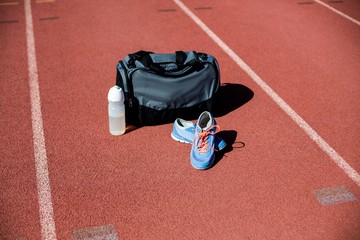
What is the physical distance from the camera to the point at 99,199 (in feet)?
12.9

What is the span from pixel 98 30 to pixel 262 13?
3443mm

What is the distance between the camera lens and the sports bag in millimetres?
4609

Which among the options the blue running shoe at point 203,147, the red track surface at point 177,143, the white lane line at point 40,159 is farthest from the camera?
the blue running shoe at point 203,147

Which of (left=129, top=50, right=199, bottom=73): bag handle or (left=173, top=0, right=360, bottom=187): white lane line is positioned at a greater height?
(left=129, top=50, right=199, bottom=73): bag handle

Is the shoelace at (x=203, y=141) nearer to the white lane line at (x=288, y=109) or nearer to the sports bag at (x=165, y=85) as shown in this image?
the sports bag at (x=165, y=85)

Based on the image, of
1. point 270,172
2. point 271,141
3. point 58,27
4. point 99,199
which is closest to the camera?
point 99,199

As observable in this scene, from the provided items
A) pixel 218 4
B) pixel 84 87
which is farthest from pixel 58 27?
pixel 218 4

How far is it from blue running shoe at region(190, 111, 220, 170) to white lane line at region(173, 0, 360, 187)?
1320mm

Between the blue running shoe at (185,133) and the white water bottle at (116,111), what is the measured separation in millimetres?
619

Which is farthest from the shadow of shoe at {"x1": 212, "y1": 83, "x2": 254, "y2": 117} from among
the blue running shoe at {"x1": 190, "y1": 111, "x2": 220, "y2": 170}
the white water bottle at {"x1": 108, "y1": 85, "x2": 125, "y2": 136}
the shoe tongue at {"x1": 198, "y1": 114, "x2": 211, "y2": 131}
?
the white water bottle at {"x1": 108, "y1": 85, "x2": 125, "y2": 136}

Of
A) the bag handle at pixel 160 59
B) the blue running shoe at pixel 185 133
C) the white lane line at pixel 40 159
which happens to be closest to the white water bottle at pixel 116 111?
the bag handle at pixel 160 59

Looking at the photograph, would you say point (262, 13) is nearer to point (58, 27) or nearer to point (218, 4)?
point (218, 4)

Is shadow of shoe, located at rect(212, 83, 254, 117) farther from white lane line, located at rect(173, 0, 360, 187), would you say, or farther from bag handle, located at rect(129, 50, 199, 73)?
bag handle, located at rect(129, 50, 199, 73)

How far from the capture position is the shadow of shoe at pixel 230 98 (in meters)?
5.34
